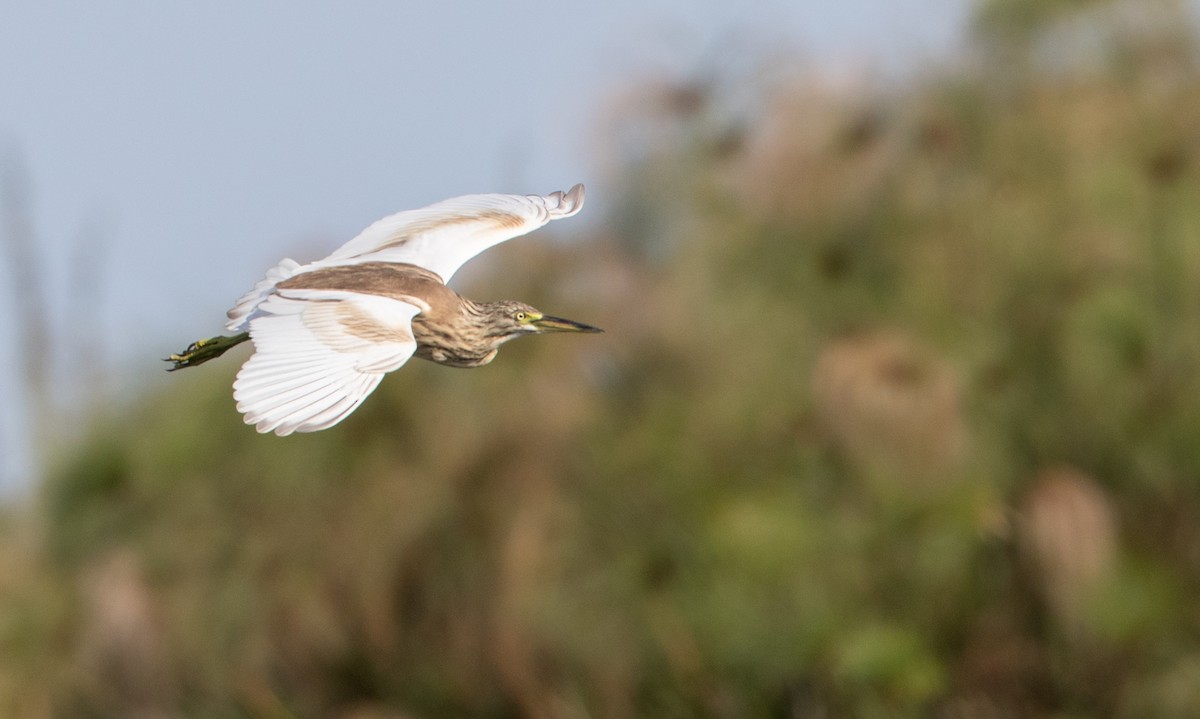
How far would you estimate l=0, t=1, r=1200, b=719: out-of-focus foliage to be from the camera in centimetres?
852

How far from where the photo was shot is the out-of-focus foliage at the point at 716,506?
8.52 meters

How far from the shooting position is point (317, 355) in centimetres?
325

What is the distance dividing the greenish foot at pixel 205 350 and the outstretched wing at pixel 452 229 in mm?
344

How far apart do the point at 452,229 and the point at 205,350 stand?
687 millimetres

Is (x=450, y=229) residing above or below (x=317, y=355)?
above

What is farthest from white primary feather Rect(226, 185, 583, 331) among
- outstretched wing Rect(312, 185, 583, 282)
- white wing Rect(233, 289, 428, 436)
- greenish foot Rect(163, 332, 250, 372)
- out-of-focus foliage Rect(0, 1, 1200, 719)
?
out-of-focus foliage Rect(0, 1, 1200, 719)

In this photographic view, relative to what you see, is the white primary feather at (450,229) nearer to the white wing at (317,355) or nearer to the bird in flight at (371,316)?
the bird in flight at (371,316)

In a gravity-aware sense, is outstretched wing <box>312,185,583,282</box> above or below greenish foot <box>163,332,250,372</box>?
above

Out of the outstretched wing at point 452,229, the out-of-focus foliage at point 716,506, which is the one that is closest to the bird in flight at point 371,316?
the outstretched wing at point 452,229

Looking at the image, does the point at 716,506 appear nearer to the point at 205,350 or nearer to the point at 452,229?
the point at 452,229

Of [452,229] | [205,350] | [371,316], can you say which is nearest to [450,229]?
[452,229]

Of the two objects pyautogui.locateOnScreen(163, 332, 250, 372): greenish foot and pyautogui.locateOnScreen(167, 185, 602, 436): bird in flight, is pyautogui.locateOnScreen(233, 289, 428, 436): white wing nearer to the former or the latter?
pyautogui.locateOnScreen(167, 185, 602, 436): bird in flight

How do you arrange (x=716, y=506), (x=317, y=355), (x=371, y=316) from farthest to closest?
(x=716, y=506) → (x=371, y=316) → (x=317, y=355)

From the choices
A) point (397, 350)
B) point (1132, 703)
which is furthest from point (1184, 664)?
point (397, 350)
